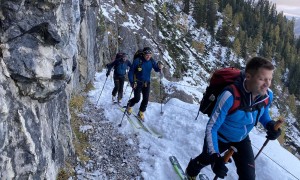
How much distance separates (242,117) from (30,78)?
386 cm

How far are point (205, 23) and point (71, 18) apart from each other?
12465 centimetres

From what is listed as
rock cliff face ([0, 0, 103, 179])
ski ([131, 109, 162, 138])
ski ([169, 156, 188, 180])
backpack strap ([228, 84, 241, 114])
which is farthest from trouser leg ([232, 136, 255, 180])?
ski ([131, 109, 162, 138])

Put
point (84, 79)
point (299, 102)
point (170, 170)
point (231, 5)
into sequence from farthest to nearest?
1. point (231, 5)
2. point (299, 102)
3. point (84, 79)
4. point (170, 170)

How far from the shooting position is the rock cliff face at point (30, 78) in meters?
4.93

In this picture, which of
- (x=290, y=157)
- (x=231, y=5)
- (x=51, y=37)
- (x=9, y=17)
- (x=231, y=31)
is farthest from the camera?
A: (x=231, y=5)

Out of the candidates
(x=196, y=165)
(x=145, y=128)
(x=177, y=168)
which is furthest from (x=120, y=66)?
(x=196, y=165)

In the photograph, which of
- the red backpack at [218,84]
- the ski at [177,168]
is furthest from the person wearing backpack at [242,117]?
the ski at [177,168]

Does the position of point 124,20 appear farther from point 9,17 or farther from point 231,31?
point 231,31

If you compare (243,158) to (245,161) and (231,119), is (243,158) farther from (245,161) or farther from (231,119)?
(231,119)

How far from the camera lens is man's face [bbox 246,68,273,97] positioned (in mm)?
4969

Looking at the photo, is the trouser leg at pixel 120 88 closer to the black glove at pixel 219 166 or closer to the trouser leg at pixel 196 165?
the trouser leg at pixel 196 165

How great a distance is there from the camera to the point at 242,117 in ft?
17.7

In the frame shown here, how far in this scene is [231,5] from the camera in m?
155

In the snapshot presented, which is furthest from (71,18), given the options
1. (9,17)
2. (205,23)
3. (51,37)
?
(205,23)
